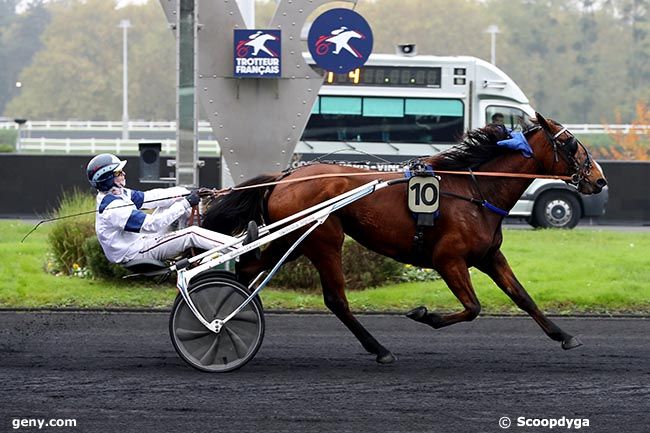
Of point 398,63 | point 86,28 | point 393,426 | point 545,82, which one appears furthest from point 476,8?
point 393,426

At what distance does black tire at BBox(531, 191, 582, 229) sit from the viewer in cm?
1975

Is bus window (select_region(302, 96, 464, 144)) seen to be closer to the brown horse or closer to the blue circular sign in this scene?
the blue circular sign

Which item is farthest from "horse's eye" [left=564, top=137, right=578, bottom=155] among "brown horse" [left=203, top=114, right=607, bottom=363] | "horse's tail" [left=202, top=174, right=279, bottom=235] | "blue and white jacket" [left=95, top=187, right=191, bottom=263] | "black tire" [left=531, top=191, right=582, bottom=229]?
"black tire" [left=531, top=191, right=582, bottom=229]

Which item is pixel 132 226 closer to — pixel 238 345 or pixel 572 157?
pixel 238 345

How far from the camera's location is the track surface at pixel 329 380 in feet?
21.3

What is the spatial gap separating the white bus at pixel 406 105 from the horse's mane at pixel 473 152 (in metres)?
11.8

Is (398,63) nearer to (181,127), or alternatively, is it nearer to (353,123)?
(353,123)

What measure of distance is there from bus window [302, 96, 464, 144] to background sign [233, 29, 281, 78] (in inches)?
362

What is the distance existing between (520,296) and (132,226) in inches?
105

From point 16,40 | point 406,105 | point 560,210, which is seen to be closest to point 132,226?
point 560,210

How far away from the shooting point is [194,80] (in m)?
10.6

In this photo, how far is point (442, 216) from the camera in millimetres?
8203

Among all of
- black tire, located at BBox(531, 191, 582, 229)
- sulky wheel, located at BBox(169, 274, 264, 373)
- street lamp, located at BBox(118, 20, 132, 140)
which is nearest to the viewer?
sulky wheel, located at BBox(169, 274, 264, 373)

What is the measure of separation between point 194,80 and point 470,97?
10595mm
